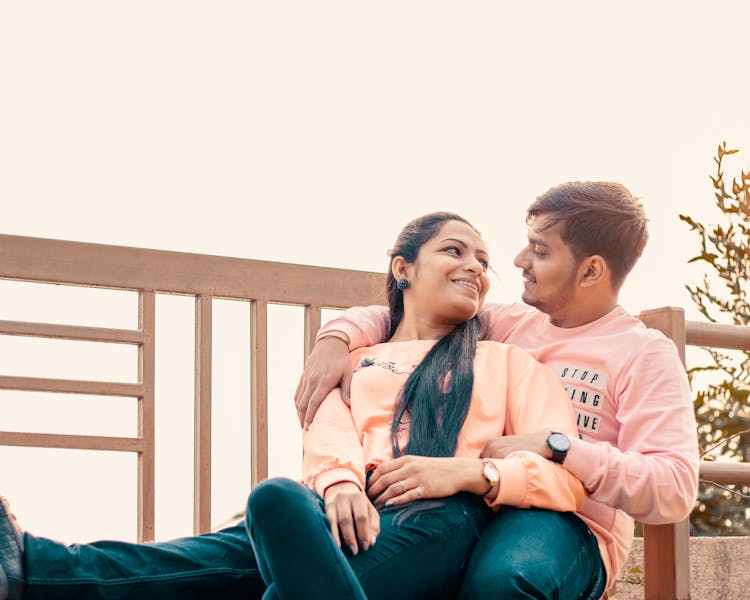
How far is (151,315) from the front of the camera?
2449mm

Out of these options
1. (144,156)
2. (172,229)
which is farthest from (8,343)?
(144,156)

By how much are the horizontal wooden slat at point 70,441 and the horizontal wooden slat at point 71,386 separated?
3.7 inches

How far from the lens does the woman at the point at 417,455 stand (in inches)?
60.7

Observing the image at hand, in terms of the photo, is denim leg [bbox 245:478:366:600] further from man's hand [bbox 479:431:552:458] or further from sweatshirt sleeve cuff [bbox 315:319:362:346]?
sweatshirt sleeve cuff [bbox 315:319:362:346]

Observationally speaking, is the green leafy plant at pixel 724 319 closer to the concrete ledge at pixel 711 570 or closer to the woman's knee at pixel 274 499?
the concrete ledge at pixel 711 570

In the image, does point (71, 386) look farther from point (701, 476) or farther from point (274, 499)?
point (701, 476)

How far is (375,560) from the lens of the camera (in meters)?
1.67

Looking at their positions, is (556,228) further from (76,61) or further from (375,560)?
(76,61)

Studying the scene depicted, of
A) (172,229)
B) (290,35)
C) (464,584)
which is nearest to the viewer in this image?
(464,584)

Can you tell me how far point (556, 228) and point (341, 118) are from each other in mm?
3094

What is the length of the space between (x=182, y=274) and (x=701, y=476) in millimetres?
1192

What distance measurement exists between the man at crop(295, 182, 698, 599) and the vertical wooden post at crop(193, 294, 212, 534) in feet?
1.26

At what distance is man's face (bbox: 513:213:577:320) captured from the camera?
210cm

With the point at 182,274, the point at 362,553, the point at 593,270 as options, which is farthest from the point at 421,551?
the point at 182,274
